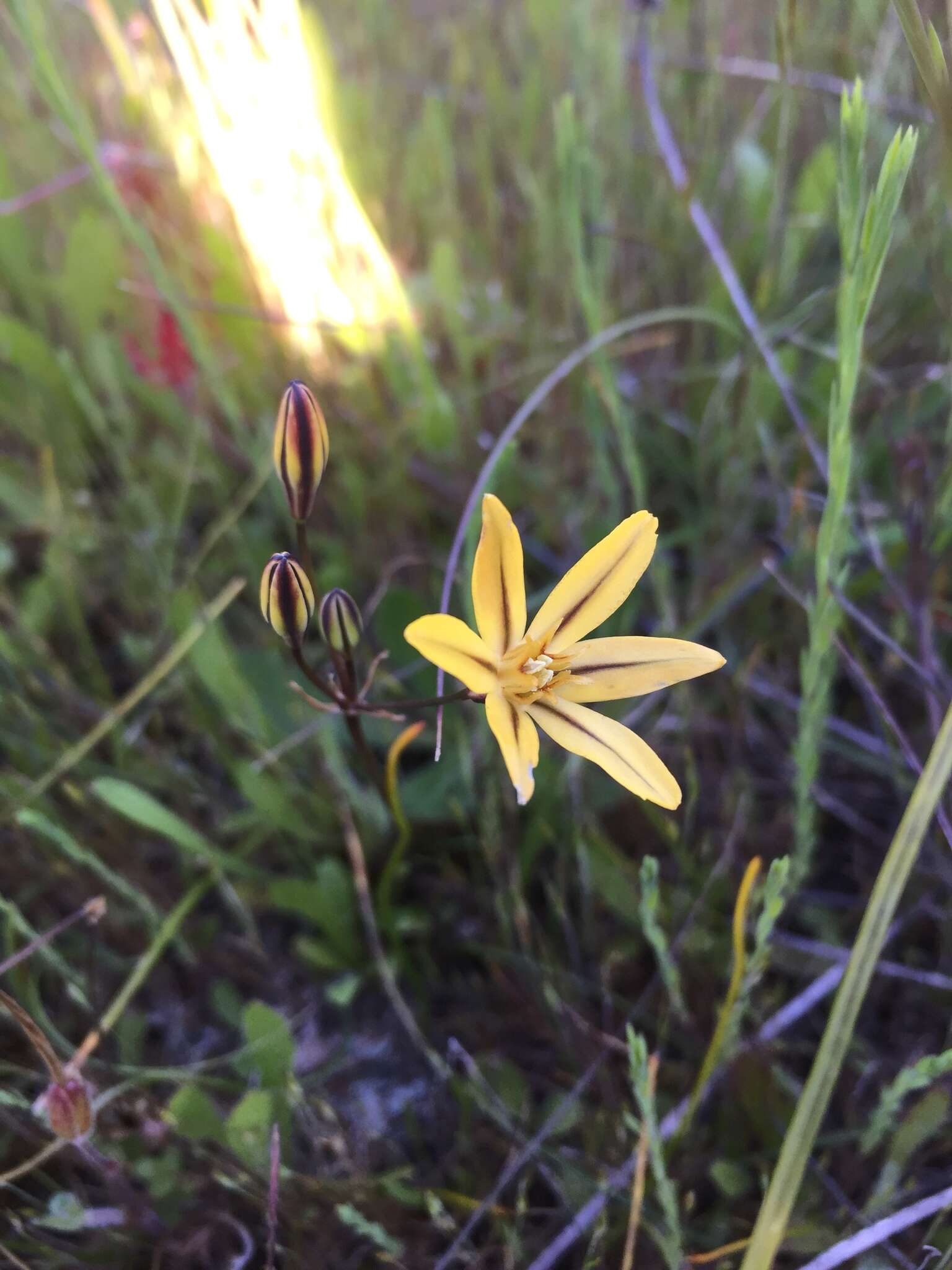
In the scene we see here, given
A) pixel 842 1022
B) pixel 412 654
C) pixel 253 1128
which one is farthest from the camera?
pixel 412 654

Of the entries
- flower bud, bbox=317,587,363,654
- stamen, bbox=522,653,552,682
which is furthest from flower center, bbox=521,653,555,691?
flower bud, bbox=317,587,363,654

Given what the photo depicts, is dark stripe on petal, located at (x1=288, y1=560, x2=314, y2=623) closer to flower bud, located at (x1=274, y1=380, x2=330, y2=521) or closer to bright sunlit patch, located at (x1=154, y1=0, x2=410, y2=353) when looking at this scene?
flower bud, located at (x1=274, y1=380, x2=330, y2=521)

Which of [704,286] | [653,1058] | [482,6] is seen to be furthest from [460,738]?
[482,6]

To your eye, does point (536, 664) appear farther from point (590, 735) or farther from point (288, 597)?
point (288, 597)

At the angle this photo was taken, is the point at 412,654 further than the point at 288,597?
Yes

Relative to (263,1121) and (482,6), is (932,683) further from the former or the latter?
(482,6)

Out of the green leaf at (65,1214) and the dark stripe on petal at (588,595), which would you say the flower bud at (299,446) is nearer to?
the dark stripe on petal at (588,595)

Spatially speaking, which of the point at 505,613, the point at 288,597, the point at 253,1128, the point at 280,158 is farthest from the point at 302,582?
the point at 280,158
